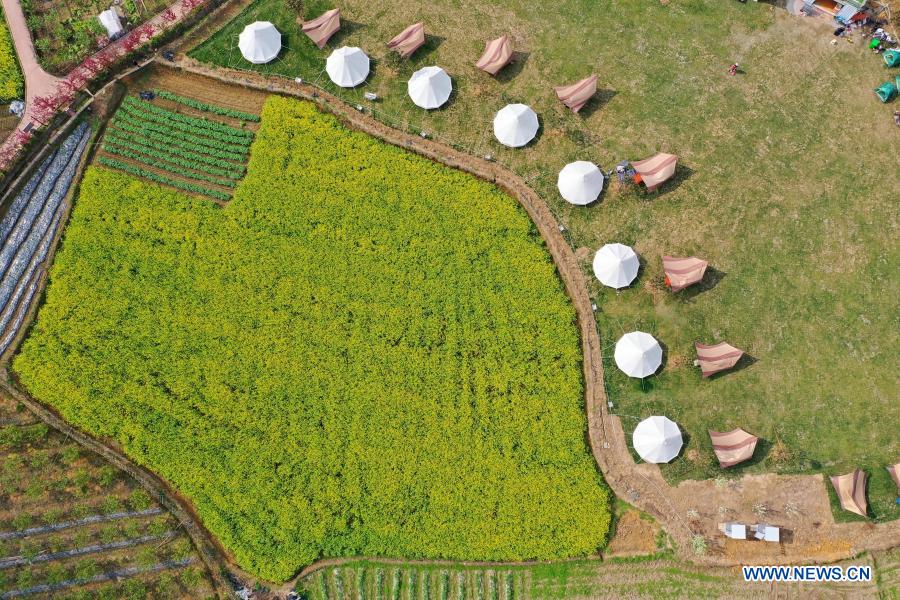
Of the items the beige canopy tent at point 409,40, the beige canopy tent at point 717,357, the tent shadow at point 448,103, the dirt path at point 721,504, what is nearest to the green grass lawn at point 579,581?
the dirt path at point 721,504

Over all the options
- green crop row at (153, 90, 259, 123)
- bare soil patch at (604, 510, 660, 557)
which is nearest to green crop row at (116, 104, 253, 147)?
green crop row at (153, 90, 259, 123)

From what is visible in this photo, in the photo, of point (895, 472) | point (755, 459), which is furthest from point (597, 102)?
point (895, 472)

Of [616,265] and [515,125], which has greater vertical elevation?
[515,125]

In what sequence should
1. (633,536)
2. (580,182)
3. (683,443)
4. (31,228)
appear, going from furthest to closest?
(31,228) < (580,182) < (683,443) < (633,536)

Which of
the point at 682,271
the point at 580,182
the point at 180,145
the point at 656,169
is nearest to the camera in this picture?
the point at 682,271

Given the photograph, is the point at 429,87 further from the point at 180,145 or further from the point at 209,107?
the point at 180,145

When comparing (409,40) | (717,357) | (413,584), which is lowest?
(413,584)

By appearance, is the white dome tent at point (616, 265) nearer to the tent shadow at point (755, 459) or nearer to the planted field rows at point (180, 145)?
the tent shadow at point (755, 459)

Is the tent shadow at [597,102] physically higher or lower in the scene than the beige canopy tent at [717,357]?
higher
